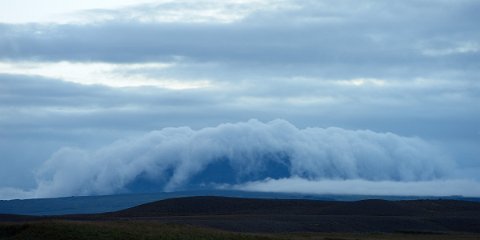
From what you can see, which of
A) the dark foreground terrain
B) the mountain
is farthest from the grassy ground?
the mountain

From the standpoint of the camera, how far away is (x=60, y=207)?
518 feet

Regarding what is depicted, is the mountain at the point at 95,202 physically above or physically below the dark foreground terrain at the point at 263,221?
above

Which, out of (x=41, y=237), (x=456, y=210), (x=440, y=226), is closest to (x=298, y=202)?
(x=456, y=210)

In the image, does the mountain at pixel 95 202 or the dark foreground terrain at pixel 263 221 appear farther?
the mountain at pixel 95 202

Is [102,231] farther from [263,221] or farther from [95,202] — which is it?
[95,202]

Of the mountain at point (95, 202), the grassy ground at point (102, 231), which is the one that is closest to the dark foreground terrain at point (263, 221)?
the grassy ground at point (102, 231)

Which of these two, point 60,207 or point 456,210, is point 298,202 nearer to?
point 456,210

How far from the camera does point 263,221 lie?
72688 millimetres

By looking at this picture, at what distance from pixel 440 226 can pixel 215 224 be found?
2174 centimetres

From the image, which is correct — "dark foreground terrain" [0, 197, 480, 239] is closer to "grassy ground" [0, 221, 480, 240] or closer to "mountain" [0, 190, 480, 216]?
"grassy ground" [0, 221, 480, 240]

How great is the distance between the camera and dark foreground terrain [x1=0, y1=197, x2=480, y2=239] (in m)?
53.2

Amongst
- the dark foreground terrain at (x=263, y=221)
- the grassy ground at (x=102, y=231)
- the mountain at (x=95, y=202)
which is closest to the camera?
the grassy ground at (x=102, y=231)

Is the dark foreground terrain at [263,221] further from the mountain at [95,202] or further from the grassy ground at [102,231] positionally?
the mountain at [95,202]

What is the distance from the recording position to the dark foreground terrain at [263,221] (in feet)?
175
